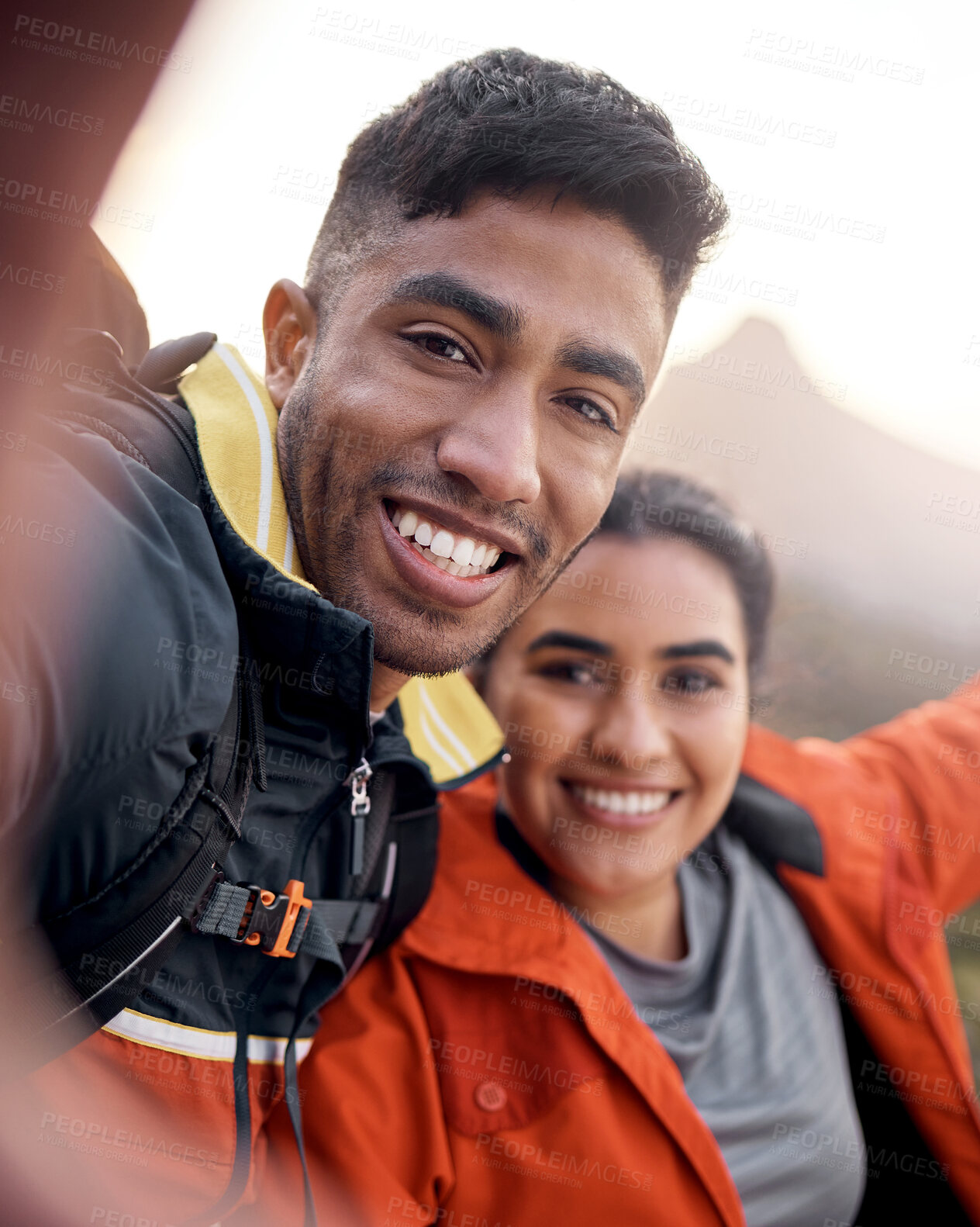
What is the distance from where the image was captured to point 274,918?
0.81 meters

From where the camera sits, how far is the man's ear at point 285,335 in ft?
3.09

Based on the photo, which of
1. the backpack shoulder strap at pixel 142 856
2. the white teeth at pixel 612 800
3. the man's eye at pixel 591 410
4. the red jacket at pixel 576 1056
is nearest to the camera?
the backpack shoulder strap at pixel 142 856

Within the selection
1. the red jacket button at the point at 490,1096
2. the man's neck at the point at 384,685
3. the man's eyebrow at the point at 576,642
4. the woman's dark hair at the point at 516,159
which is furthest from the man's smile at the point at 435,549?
the red jacket button at the point at 490,1096

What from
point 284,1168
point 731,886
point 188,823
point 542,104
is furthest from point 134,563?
point 731,886

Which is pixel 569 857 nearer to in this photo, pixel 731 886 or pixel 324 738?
pixel 731 886

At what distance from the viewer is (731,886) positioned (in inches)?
56.5

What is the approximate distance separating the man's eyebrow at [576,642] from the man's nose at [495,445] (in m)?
0.48

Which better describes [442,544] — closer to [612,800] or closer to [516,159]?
[516,159]

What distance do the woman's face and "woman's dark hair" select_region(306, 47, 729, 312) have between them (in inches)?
20.1

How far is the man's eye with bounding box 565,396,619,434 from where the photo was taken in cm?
89

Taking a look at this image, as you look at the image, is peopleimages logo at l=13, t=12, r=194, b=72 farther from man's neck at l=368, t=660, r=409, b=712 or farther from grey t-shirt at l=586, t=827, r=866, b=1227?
grey t-shirt at l=586, t=827, r=866, b=1227

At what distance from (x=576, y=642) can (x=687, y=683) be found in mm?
210

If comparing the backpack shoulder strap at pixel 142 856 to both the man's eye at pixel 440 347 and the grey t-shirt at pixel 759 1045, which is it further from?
the grey t-shirt at pixel 759 1045

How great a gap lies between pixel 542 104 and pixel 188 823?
0.83m
